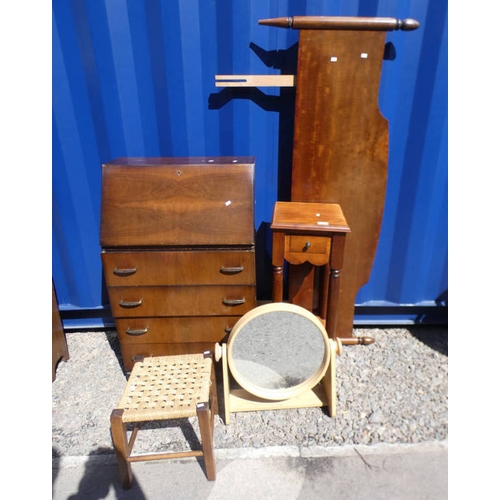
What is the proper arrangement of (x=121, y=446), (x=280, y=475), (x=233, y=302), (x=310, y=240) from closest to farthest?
(x=121, y=446) → (x=280, y=475) → (x=310, y=240) → (x=233, y=302)

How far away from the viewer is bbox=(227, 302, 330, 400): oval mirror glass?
2.20 m

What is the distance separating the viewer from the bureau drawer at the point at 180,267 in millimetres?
2242

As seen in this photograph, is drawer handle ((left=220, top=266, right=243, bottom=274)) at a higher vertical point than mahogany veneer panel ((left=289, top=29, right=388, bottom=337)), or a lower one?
lower

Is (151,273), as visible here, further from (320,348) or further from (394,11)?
(394,11)

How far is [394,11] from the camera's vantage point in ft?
7.54

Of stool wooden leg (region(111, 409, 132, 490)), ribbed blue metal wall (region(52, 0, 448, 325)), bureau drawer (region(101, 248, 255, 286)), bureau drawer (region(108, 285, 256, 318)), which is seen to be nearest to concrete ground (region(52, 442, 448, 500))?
stool wooden leg (region(111, 409, 132, 490))

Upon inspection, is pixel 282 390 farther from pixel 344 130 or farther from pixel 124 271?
pixel 344 130

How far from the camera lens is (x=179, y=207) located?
7.27ft

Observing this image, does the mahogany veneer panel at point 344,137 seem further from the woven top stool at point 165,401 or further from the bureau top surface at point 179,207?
the woven top stool at point 165,401

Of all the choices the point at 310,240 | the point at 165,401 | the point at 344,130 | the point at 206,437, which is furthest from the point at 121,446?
the point at 344,130

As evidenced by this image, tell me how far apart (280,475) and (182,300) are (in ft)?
3.74

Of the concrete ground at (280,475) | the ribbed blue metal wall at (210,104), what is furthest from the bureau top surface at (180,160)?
the concrete ground at (280,475)

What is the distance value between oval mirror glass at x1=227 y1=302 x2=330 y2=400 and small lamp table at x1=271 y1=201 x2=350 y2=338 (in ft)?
0.70

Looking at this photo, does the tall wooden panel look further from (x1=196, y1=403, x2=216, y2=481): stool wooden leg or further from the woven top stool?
(x1=196, y1=403, x2=216, y2=481): stool wooden leg
